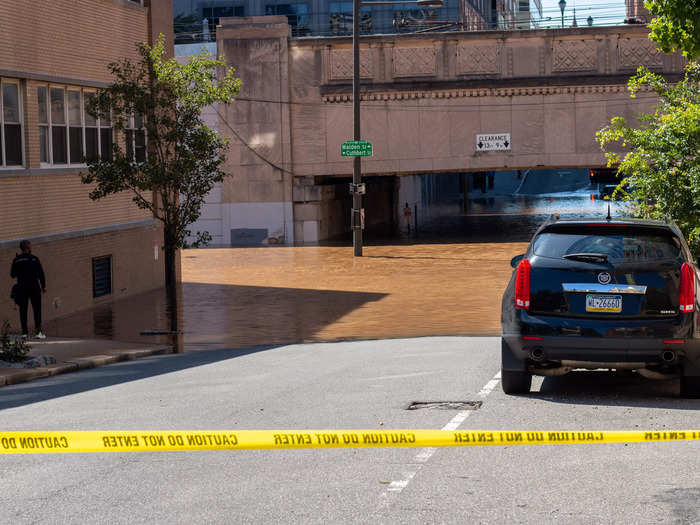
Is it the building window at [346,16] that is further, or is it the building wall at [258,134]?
the building window at [346,16]

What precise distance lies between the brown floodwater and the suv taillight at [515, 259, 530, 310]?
370 inches

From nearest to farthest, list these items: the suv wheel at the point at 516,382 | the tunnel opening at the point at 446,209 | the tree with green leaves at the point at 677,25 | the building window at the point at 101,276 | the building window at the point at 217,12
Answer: the suv wheel at the point at 516,382
the tree with green leaves at the point at 677,25
the building window at the point at 101,276
the tunnel opening at the point at 446,209
the building window at the point at 217,12

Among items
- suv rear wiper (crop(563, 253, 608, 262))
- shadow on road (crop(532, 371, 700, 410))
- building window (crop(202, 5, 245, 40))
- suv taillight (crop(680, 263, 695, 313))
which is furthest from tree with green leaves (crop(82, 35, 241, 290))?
building window (crop(202, 5, 245, 40))

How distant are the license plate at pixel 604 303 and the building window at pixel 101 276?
58.3 feet

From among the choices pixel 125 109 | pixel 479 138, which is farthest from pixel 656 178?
pixel 479 138

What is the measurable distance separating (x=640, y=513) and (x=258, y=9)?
65.2 metres

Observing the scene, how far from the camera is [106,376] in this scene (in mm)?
14258

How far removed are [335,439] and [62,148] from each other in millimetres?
17471

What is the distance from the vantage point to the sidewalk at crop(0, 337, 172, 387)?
1438cm

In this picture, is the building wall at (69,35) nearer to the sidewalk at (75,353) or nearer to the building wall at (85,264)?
the building wall at (85,264)

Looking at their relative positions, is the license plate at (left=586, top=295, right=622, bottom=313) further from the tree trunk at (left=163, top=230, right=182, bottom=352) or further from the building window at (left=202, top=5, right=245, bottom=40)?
the building window at (left=202, top=5, right=245, bottom=40)

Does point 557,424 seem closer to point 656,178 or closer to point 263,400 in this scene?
point 263,400

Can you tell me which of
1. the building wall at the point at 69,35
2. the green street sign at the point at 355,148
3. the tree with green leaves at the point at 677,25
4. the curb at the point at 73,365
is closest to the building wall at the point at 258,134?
the green street sign at the point at 355,148

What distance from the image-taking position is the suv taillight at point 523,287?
Result: 9789 millimetres
